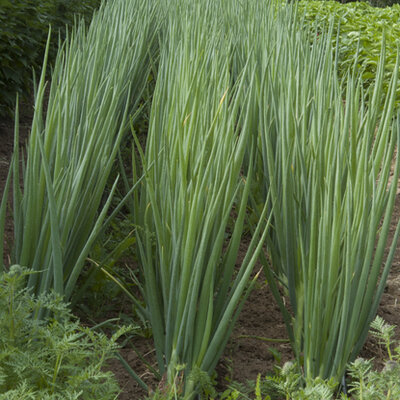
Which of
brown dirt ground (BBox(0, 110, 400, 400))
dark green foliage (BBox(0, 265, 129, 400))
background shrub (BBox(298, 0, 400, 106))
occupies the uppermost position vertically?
background shrub (BBox(298, 0, 400, 106))

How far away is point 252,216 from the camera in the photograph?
2.26 meters

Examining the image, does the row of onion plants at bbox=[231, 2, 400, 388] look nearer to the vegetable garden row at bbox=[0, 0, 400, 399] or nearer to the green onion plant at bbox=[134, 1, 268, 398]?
the vegetable garden row at bbox=[0, 0, 400, 399]

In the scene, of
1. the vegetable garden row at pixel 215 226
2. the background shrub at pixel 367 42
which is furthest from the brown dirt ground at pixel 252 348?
the background shrub at pixel 367 42

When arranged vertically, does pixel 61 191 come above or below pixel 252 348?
above

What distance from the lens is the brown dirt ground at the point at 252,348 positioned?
4.95 ft

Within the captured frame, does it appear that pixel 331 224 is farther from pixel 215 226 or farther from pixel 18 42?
pixel 18 42

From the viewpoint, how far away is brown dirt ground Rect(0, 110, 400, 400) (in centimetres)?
151

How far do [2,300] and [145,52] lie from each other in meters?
1.94

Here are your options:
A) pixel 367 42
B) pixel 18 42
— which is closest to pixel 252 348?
pixel 18 42

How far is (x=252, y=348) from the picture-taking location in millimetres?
1678

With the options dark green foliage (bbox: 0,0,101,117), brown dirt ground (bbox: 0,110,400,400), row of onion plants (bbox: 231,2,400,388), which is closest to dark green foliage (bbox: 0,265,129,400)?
brown dirt ground (bbox: 0,110,400,400)

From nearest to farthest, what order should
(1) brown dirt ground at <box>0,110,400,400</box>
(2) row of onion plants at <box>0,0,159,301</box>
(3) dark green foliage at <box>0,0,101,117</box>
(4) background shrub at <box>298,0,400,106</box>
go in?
(2) row of onion plants at <box>0,0,159,301</box>
(1) brown dirt ground at <box>0,110,400,400</box>
(3) dark green foliage at <box>0,0,101,117</box>
(4) background shrub at <box>298,0,400,106</box>

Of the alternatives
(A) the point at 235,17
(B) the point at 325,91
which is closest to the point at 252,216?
(B) the point at 325,91

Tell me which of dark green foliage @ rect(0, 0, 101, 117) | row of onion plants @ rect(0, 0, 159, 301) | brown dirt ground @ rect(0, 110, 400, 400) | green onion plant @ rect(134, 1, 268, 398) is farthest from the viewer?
dark green foliage @ rect(0, 0, 101, 117)
